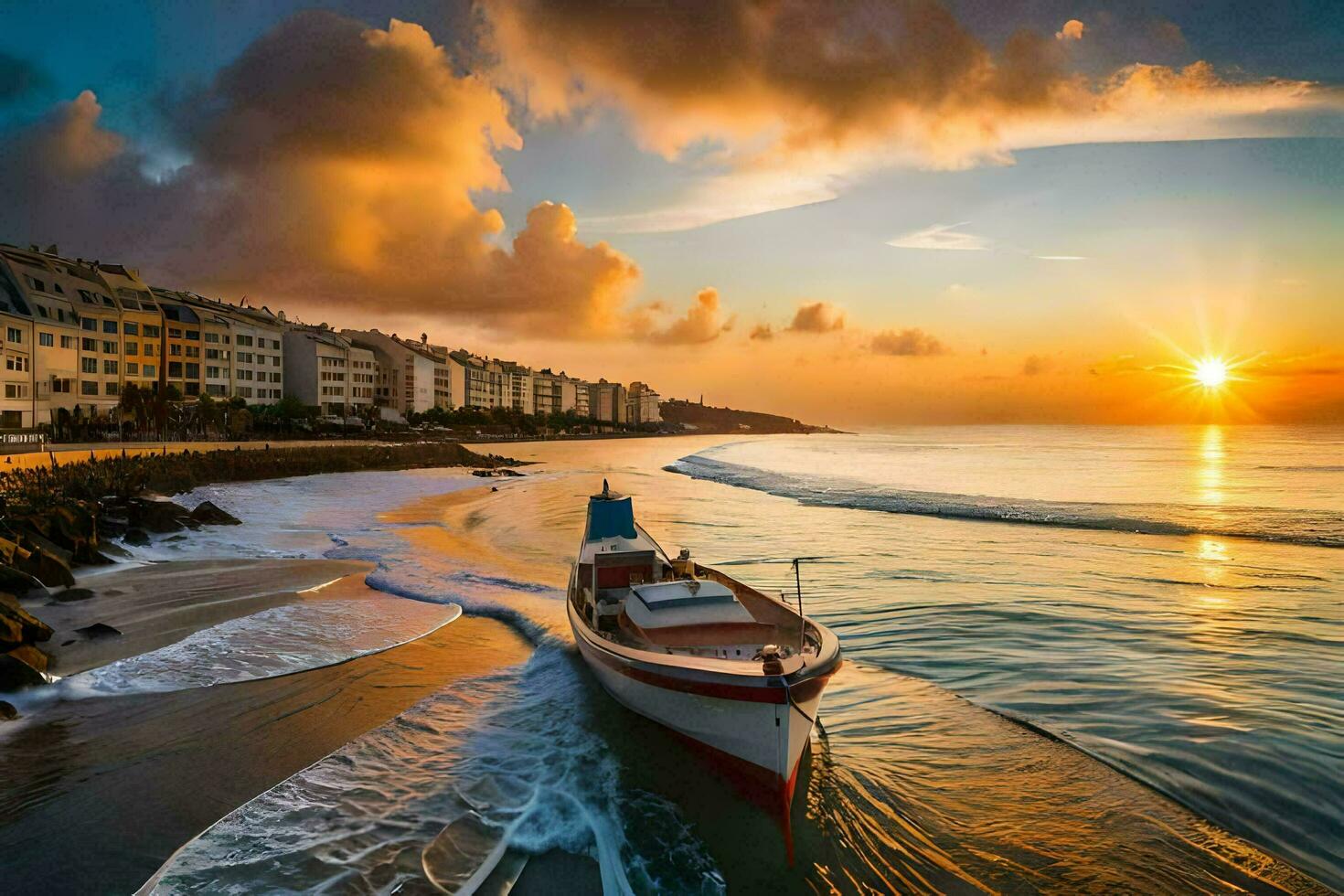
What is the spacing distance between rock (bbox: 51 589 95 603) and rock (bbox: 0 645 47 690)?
5.98 m

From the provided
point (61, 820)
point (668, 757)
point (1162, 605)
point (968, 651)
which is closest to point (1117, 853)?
point (668, 757)

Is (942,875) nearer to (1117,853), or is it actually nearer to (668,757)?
(1117,853)

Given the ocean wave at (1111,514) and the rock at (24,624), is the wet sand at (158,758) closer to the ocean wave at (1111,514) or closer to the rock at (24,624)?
the rock at (24,624)

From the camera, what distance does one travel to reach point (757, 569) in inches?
851

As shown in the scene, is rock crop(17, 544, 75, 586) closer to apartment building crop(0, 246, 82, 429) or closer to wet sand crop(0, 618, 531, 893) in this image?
wet sand crop(0, 618, 531, 893)

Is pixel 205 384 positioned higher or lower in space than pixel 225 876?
higher

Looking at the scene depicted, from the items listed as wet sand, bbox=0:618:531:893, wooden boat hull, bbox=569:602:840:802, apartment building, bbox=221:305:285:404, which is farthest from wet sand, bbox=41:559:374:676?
apartment building, bbox=221:305:285:404

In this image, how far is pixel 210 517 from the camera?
27812mm

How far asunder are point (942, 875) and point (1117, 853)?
1.94 m

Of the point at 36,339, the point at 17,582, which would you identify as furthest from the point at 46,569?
the point at 36,339

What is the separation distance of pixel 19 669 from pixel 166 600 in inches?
245

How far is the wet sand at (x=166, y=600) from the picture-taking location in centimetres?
1273

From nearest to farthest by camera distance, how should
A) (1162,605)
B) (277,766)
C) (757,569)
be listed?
(277,766) → (1162,605) → (757,569)

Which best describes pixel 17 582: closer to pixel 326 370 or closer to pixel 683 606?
pixel 683 606
